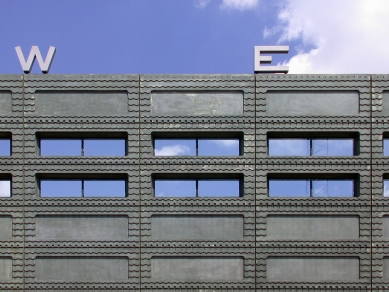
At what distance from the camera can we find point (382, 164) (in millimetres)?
29250

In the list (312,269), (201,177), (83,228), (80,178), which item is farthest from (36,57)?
(312,269)

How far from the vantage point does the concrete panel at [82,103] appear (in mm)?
29609

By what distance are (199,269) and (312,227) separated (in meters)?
7.93

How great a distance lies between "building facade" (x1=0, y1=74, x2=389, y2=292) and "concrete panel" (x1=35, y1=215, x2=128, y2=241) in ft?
0.22

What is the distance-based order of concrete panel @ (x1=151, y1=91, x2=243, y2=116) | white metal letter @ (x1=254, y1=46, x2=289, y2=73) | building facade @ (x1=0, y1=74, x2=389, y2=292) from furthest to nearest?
white metal letter @ (x1=254, y1=46, x2=289, y2=73)
concrete panel @ (x1=151, y1=91, x2=243, y2=116)
building facade @ (x1=0, y1=74, x2=389, y2=292)

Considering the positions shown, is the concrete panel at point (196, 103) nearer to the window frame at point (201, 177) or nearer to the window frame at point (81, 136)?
the window frame at point (81, 136)

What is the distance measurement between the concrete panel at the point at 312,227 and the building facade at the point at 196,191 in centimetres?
7

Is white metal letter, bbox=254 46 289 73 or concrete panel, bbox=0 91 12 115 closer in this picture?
concrete panel, bbox=0 91 12 115

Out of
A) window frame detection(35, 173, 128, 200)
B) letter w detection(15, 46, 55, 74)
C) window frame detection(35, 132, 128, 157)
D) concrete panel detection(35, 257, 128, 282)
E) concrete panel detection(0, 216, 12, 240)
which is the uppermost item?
letter w detection(15, 46, 55, 74)

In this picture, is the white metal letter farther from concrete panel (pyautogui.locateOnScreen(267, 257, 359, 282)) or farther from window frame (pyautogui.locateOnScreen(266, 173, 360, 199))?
concrete panel (pyautogui.locateOnScreen(267, 257, 359, 282))

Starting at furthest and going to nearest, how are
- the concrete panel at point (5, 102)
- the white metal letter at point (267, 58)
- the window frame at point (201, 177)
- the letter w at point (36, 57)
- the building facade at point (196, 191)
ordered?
the letter w at point (36, 57) → the white metal letter at point (267, 58) → the concrete panel at point (5, 102) → the window frame at point (201, 177) → the building facade at point (196, 191)

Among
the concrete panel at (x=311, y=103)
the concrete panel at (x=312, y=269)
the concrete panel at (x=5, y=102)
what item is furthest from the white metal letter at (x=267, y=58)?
the concrete panel at (x=5, y=102)

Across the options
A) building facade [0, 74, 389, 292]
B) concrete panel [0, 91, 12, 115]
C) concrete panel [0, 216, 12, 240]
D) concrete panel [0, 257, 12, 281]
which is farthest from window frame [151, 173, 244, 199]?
concrete panel [0, 91, 12, 115]

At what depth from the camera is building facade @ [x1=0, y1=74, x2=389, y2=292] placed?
2855 cm
